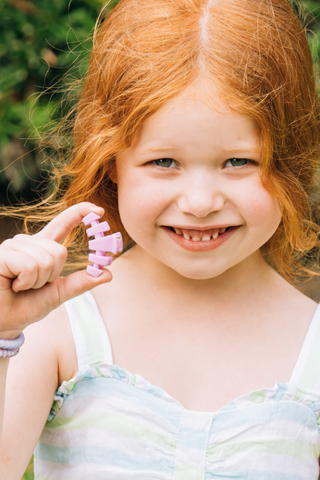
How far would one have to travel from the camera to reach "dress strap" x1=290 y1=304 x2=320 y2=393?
1635 millimetres

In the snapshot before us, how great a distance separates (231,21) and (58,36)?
5.99 ft

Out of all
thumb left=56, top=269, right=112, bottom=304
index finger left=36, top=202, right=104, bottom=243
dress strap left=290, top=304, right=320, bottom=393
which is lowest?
dress strap left=290, top=304, right=320, bottom=393

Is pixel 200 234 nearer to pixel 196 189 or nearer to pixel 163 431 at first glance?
pixel 196 189

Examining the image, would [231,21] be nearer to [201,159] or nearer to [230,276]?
[201,159]

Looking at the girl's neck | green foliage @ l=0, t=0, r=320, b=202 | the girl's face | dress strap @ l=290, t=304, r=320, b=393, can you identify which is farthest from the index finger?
green foliage @ l=0, t=0, r=320, b=202

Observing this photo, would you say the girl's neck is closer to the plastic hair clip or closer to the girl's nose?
the girl's nose

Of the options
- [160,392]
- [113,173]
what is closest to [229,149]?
[113,173]

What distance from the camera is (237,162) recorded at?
1.50 m

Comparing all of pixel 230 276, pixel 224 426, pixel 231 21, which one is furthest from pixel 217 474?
pixel 231 21

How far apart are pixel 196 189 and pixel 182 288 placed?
1.31 feet

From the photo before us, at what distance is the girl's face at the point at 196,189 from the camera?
1.43 m

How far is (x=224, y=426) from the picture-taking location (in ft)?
5.12

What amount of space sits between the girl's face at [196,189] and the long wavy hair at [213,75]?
0.04m

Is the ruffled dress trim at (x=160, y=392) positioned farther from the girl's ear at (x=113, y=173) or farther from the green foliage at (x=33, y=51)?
the green foliage at (x=33, y=51)
